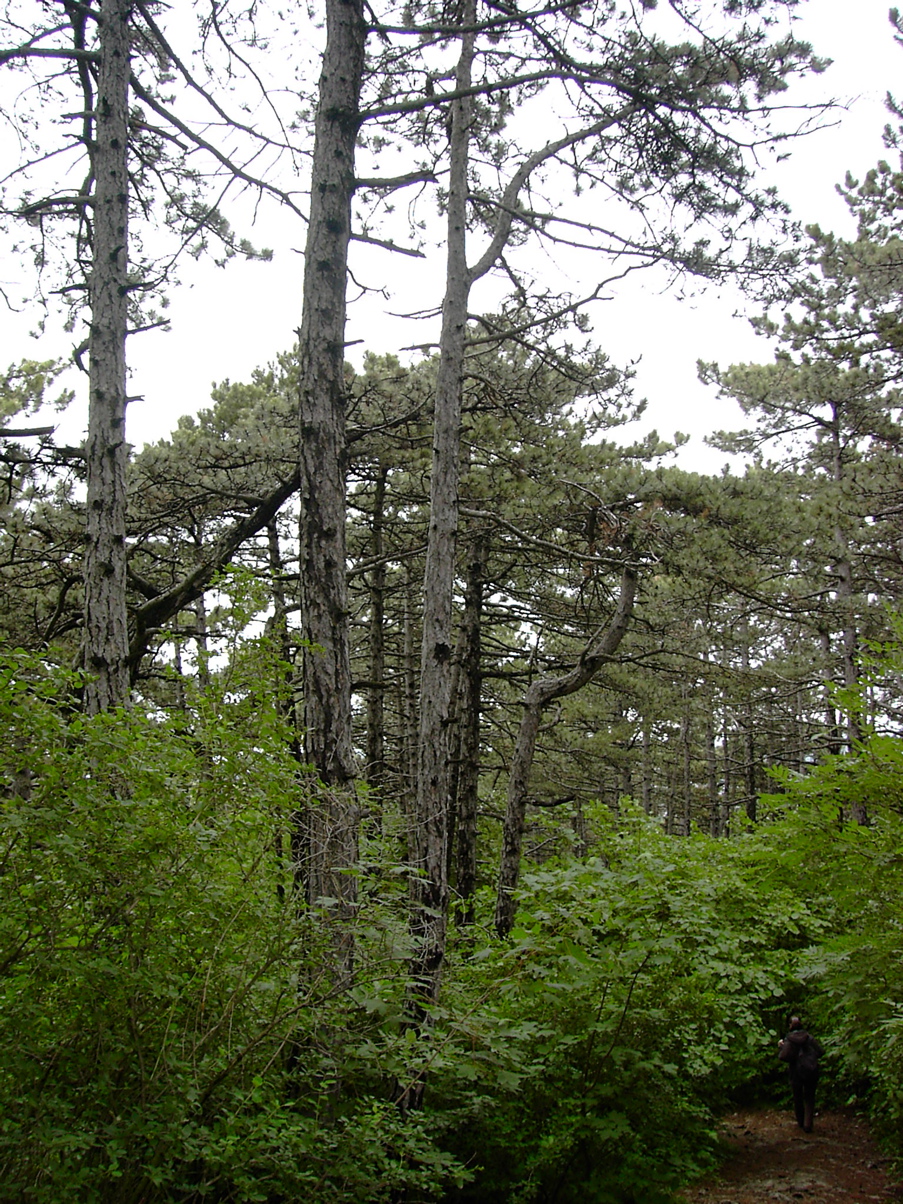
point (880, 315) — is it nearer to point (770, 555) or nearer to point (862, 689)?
point (770, 555)

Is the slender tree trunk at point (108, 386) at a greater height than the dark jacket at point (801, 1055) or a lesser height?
greater

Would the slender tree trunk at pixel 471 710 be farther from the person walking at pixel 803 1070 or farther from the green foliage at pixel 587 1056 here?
the green foliage at pixel 587 1056

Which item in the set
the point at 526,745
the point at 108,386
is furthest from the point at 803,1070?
the point at 108,386

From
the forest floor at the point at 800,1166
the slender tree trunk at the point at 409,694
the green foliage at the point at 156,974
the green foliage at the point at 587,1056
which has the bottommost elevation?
the forest floor at the point at 800,1166

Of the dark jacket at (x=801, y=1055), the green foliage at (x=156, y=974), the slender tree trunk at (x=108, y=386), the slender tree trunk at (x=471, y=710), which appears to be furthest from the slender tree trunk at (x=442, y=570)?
the slender tree trunk at (x=471, y=710)

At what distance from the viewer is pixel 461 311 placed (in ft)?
24.9

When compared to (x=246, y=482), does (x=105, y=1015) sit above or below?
below

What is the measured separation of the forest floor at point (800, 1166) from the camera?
6176 millimetres

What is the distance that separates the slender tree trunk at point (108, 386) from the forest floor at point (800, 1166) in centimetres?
553

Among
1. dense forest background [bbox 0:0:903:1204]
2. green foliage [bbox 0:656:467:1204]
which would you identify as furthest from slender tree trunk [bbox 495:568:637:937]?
green foliage [bbox 0:656:467:1204]

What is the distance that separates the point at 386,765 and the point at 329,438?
12.1 ft

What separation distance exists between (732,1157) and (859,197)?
1446 cm

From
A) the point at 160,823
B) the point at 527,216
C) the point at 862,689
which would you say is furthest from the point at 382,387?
the point at 160,823

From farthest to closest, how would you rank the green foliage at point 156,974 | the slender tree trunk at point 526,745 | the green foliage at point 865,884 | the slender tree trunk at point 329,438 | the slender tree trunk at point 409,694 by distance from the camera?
1. the slender tree trunk at point 409,694
2. the slender tree trunk at point 526,745
3. the green foliage at point 865,884
4. the slender tree trunk at point 329,438
5. the green foliage at point 156,974
